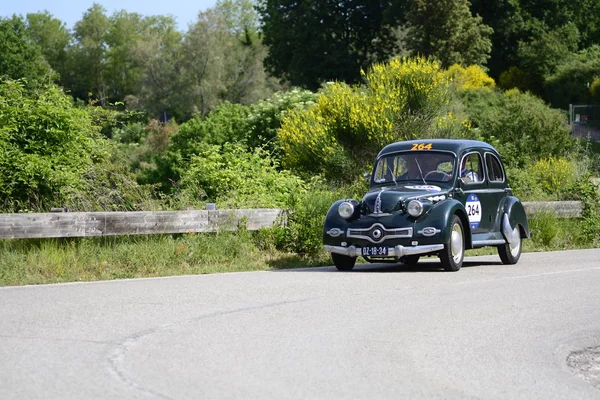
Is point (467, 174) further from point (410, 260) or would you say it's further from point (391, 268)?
point (391, 268)

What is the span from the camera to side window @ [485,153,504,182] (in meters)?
16.6

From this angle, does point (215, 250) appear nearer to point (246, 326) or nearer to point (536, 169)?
point (246, 326)

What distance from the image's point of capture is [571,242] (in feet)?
70.9

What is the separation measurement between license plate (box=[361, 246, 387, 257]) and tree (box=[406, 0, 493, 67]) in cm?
5150

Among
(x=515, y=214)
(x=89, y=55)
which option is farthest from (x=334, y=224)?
(x=89, y=55)

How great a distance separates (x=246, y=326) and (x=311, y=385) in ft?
7.98

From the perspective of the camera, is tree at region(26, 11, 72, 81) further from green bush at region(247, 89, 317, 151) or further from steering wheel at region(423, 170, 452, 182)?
steering wheel at region(423, 170, 452, 182)

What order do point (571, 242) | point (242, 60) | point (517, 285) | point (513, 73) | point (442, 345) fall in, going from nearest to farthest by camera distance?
point (442, 345), point (517, 285), point (571, 242), point (513, 73), point (242, 60)

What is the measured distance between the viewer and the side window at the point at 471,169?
15773 millimetres

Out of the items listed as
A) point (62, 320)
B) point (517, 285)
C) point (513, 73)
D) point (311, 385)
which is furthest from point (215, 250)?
point (513, 73)

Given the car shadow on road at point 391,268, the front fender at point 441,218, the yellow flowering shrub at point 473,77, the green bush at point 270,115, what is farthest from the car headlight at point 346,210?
the yellow flowering shrub at point 473,77

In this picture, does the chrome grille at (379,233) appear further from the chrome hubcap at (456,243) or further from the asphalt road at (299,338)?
the asphalt road at (299,338)

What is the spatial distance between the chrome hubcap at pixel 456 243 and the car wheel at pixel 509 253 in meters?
1.74

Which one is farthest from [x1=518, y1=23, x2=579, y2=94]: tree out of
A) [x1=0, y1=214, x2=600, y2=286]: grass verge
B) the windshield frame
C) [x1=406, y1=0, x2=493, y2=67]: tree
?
[x1=0, y1=214, x2=600, y2=286]: grass verge
